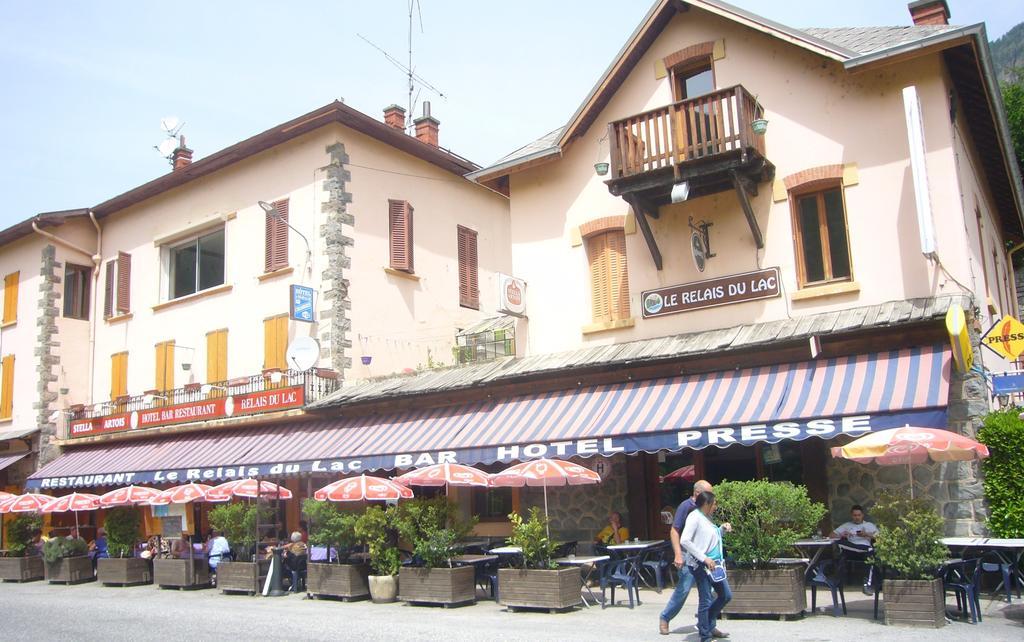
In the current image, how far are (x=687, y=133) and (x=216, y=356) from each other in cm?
1354

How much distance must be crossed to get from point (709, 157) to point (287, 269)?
36.1 ft

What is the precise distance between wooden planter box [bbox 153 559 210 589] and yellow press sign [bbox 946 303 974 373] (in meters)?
13.7

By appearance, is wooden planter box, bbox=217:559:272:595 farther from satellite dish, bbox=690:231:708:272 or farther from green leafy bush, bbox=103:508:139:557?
satellite dish, bbox=690:231:708:272

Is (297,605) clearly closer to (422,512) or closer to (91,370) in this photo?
(422,512)

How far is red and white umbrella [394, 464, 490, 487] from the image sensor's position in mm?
13680

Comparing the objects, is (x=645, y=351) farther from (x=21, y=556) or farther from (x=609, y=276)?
(x=21, y=556)

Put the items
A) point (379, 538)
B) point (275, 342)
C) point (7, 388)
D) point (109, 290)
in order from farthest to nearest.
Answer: point (7, 388), point (109, 290), point (275, 342), point (379, 538)

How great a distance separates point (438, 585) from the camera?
12.9 m

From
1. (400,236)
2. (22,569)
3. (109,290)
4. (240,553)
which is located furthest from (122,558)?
(109,290)

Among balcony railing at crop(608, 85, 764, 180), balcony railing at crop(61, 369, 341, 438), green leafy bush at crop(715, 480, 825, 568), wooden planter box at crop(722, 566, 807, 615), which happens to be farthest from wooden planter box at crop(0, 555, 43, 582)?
green leafy bush at crop(715, 480, 825, 568)

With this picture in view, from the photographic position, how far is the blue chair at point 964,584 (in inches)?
384

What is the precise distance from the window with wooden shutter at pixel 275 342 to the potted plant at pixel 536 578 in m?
10.3

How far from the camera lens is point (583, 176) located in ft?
55.6

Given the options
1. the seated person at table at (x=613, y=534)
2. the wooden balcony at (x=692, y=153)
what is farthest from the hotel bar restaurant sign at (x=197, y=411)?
the wooden balcony at (x=692, y=153)
